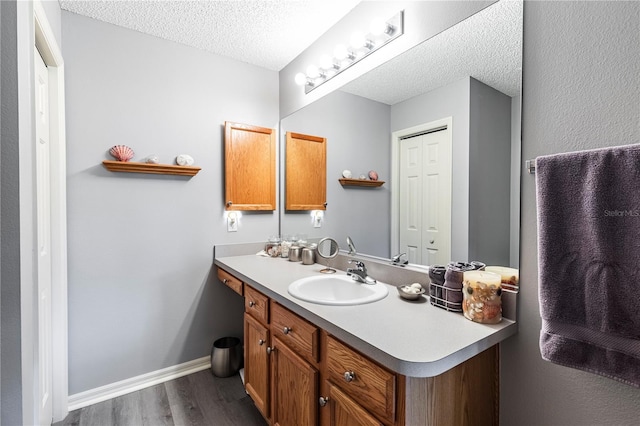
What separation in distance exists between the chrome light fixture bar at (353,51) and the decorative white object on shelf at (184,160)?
3.13 ft

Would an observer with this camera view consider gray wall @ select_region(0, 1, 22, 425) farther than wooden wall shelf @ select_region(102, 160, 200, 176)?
No

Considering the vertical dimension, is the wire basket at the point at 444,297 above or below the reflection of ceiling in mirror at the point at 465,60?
below

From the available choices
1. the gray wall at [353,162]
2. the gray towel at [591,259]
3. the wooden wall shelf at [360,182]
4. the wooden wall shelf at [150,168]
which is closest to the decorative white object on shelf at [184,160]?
the wooden wall shelf at [150,168]

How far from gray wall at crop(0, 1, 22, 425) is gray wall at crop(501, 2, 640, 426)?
5.17 feet

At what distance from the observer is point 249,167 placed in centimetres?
234

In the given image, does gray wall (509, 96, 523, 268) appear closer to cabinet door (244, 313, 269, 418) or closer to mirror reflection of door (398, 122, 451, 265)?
mirror reflection of door (398, 122, 451, 265)

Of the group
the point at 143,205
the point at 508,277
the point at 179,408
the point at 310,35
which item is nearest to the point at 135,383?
the point at 179,408

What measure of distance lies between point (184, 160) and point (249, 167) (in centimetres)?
48

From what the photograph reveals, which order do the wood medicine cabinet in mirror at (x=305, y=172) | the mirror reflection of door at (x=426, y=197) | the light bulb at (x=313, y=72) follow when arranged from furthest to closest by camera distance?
the wood medicine cabinet in mirror at (x=305, y=172)
the light bulb at (x=313, y=72)
the mirror reflection of door at (x=426, y=197)

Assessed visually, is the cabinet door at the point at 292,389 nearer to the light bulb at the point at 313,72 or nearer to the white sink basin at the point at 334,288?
the white sink basin at the point at 334,288

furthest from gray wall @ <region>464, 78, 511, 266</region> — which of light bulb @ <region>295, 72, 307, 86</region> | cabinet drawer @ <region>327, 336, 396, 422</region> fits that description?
light bulb @ <region>295, 72, 307, 86</region>

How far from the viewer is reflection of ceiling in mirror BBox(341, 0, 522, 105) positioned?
3.54 feet

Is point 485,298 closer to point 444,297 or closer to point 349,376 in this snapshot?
point 444,297

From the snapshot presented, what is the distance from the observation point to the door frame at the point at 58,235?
1650mm
